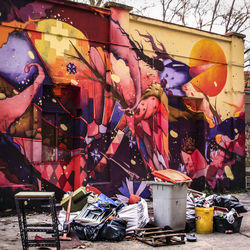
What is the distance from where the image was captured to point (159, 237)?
20.7 feet

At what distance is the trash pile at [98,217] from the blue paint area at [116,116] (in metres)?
3.06

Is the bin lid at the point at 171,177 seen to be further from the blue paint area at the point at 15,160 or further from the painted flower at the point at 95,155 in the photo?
the blue paint area at the point at 15,160

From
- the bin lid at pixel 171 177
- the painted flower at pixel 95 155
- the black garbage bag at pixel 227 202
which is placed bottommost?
the black garbage bag at pixel 227 202

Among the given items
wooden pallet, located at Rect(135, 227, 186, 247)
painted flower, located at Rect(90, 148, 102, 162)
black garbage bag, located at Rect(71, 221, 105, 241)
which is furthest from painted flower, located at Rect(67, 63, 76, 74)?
wooden pallet, located at Rect(135, 227, 186, 247)

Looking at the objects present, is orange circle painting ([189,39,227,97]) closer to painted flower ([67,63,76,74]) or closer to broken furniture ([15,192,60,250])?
painted flower ([67,63,76,74])

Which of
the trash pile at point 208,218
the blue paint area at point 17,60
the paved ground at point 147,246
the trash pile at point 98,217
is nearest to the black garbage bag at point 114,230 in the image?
the trash pile at point 98,217

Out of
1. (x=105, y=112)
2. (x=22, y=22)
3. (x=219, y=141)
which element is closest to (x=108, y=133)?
(x=105, y=112)

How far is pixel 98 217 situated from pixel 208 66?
7311 millimetres

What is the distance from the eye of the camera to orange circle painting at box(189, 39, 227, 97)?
11852 millimetres

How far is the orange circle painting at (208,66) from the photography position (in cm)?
1185

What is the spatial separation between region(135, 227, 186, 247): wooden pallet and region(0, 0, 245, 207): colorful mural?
3.23 meters

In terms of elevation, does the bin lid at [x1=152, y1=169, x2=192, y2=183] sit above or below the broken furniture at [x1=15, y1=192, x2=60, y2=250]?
above

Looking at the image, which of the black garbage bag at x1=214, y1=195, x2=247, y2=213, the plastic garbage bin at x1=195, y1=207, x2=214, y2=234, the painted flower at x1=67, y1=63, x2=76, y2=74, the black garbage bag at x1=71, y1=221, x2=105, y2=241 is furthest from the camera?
the painted flower at x1=67, y1=63, x2=76, y2=74

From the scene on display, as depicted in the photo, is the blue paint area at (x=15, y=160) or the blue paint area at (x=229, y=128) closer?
the blue paint area at (x=15, y=160)
